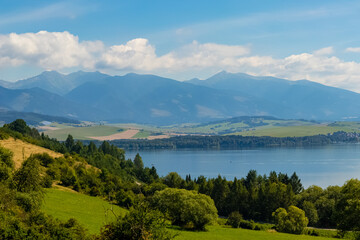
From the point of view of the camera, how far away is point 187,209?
48469 mm

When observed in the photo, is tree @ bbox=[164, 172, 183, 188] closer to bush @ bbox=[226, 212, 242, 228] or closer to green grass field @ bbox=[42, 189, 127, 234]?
bush @ bbox=[226, 212, 242, 228]

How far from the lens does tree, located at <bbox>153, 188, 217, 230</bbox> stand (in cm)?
4794

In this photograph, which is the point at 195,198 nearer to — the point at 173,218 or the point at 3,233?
the point at 173,218

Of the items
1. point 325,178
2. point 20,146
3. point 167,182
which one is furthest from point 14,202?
point 325,178

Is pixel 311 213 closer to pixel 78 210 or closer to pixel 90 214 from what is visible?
pixel 90 214

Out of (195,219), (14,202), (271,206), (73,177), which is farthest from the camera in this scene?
(271,206)

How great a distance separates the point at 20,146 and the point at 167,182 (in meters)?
38.0

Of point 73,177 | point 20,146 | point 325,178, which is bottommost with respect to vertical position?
point 325,178

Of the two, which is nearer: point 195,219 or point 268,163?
point 195,219

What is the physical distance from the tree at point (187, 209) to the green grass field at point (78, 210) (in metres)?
7.37

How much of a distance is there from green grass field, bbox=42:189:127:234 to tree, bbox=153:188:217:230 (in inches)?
290

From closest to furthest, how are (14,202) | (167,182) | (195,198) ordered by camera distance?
1. (14,202)
2. (195,198)
3. (167,182)

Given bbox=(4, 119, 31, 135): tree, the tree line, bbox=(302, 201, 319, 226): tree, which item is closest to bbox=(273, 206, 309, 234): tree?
the tree line

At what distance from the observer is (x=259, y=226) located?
6025 cm
